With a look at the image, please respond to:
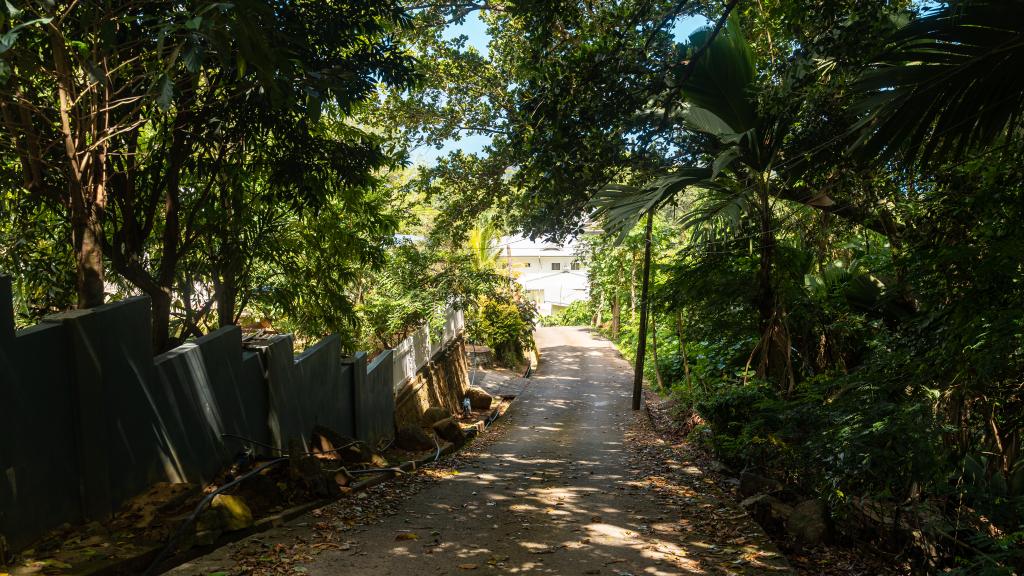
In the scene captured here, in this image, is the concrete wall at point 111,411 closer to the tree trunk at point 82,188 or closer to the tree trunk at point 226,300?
the tree trunk at point 82,188

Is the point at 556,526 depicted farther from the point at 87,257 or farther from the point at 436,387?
the point at 436,387

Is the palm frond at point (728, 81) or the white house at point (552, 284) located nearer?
the palm frond at point (728, 81)

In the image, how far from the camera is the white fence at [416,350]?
45.3 feet

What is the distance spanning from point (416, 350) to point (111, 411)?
9586 millimetres

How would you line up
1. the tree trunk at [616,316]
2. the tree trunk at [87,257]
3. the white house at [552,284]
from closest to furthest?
the tree trunk at [87,257] → the tree trunk at [616,316] → the white house at [552,284]

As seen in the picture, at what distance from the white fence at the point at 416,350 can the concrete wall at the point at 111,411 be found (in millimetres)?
5130

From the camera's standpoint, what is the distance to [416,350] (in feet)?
49.4

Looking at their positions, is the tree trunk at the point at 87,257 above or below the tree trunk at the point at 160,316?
above

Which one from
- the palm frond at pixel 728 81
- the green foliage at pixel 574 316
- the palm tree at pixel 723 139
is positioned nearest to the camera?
the palm tree at pixel 723 139

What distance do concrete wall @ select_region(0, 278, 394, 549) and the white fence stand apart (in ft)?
16.8

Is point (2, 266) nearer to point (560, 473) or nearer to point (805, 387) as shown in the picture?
point (560, 473)

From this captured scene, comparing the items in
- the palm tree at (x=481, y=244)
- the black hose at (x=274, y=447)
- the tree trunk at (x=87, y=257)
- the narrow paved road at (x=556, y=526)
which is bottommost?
the narrow paved road at (x=556, y=526)

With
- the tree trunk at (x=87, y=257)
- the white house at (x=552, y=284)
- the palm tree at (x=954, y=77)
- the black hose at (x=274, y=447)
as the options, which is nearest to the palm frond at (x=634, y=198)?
the palm tree at (x=954, y=77)

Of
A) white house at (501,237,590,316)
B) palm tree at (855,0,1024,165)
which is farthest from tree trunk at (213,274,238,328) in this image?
white house at (501,237,590,316)
